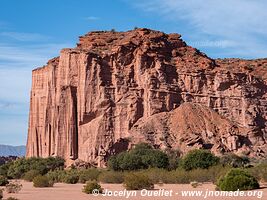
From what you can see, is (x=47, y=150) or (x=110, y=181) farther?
(x=47, y=150)

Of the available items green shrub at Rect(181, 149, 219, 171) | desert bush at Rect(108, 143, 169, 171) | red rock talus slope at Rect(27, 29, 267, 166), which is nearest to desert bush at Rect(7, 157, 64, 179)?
red rock talus slope at Rect(27, 29, 267, 166)

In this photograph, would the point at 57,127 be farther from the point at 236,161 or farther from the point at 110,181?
the point at 110,181

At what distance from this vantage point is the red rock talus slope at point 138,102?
274 ft

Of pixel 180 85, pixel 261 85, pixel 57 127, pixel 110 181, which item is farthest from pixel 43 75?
pixel 110 181

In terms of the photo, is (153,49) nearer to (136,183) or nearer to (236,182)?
(136,183)

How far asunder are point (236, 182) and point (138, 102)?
52.6 metres

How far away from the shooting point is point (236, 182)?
34031 millimetres

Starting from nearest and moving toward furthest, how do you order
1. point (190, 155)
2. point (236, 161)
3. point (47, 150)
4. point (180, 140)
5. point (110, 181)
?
point (110, 181)
point (190, 155)
point (236, 161)
point (180, 140)
point (47, 150)

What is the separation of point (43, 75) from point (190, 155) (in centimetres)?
3889

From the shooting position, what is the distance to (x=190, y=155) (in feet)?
201

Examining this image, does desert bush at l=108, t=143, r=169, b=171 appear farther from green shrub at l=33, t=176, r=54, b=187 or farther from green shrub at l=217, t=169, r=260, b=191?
green shrub at l=217, t=169, r=260, b=191

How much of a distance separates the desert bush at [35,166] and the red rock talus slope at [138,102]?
5.58m

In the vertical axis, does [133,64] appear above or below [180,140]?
above

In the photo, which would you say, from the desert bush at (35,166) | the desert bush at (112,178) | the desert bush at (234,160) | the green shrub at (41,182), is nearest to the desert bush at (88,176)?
the desert bush at (112,178)
